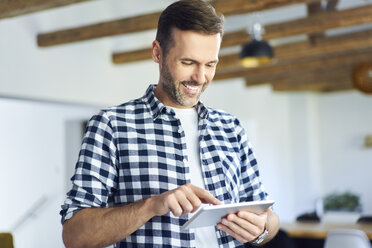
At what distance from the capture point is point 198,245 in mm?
1297

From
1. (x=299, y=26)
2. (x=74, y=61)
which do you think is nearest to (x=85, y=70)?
(x=74, y=61)

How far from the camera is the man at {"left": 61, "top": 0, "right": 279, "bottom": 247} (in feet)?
3.89

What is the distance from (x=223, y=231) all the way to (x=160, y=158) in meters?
0.25

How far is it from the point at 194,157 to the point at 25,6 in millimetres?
2795

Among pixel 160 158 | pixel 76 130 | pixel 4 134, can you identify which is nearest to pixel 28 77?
pixel 4 134

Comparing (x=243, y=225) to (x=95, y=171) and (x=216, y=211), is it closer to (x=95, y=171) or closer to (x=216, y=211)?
(x=216, y=211)

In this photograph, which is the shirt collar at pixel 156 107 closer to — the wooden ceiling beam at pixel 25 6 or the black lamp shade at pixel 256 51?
the wooden ceiling beam at pixel 25 6

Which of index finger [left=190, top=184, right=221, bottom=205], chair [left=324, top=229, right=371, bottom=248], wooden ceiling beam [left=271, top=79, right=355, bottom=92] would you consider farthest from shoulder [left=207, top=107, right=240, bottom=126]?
wooden ceiling beam [left=271, top=79, right=355, bottom=92]

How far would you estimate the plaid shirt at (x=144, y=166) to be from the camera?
1243 millimetres

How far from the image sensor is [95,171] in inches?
48.6

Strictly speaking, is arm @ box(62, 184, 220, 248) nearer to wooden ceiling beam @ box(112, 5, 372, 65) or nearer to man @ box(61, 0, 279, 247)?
man @ box(61, 0, 279, 247)

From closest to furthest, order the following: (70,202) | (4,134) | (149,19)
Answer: (70,202)
(149,19)
(4,134)

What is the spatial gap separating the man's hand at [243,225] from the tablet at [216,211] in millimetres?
14

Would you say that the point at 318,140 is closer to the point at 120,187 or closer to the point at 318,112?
the point at 318,112
